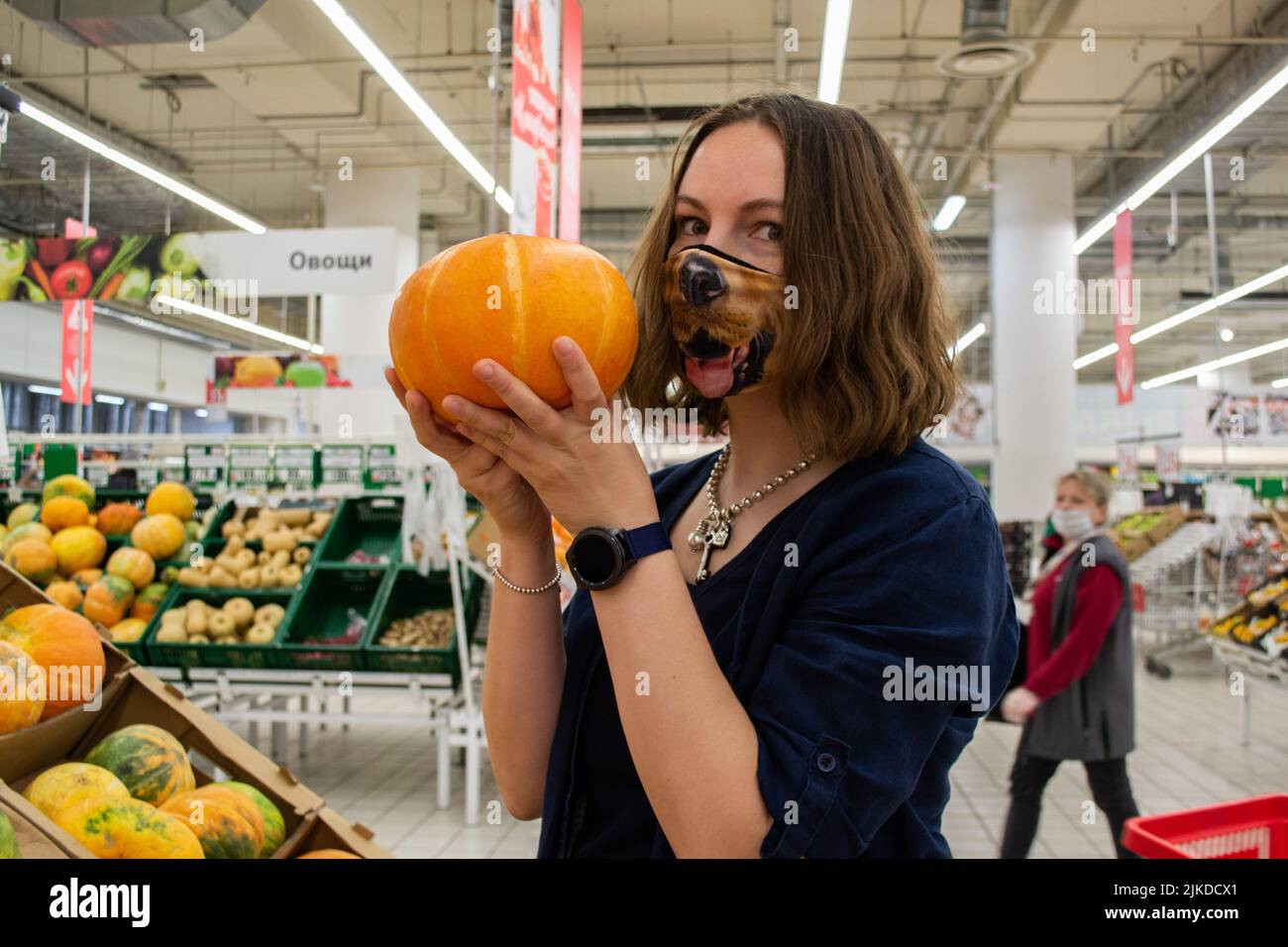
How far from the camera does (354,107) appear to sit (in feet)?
32.5

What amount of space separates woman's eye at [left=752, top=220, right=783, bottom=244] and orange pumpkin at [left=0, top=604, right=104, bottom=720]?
1525 millimetres

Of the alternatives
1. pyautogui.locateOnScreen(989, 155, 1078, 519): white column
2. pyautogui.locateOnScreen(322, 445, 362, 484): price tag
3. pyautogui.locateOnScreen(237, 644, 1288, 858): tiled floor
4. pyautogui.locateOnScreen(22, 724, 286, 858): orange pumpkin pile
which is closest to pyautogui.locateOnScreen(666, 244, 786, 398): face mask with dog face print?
pyautogui.locateOnScreen(22, 724, 286, 858): orange pumpkin pile

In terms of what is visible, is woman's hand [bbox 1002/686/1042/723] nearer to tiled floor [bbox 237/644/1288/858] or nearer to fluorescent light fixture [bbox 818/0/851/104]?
tiled floor [bbox 237/644/1288/858]

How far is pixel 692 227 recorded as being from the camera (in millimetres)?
1068

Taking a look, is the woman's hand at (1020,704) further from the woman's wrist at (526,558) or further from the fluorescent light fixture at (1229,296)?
the fluorescent light fixture at (1229,296)

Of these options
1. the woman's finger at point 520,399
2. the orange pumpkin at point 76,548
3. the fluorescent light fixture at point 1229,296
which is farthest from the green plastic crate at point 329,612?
the fluorescent light fixture at point 1229,296

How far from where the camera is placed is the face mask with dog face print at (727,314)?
3.22ft

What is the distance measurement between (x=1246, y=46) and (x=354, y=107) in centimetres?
907

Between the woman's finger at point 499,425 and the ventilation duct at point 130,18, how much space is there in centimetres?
290

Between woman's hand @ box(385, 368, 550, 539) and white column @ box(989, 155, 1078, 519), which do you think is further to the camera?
white column @ box(989, 155, 1078, 519)

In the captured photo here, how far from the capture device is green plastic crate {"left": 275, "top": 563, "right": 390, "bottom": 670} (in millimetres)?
5109

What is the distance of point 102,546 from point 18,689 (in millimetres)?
4041

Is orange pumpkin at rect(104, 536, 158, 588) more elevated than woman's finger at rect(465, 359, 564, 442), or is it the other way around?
woman's finger at rect(465, 359, 564, 442)
